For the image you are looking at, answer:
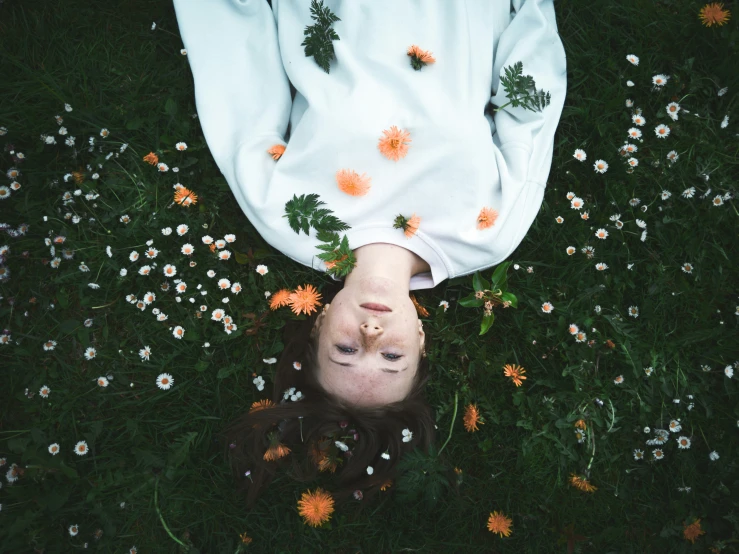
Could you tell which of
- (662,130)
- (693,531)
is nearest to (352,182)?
(662,130)

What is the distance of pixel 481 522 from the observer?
3.07m

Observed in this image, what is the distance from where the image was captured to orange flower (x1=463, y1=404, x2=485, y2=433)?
3055 millimetres

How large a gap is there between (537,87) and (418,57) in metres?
0.72

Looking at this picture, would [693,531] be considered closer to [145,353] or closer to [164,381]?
[164,381]

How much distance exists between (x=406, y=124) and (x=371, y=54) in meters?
0.41

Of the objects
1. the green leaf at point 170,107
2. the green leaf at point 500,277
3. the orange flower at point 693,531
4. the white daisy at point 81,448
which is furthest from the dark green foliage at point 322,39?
the orange flower at point 693,531

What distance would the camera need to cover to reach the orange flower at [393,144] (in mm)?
2771

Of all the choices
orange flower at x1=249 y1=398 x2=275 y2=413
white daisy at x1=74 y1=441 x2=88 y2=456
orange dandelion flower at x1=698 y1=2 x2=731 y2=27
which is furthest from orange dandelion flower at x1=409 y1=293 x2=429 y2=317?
orange dandelion flower at x1=698 y1=2 x2=731 y2=27

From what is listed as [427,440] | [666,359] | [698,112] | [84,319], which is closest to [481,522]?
[427,440]

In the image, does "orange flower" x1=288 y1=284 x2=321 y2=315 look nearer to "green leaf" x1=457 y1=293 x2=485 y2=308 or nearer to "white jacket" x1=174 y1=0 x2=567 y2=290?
"white jacket" x1=174 y1=0 x2=567 y2=290

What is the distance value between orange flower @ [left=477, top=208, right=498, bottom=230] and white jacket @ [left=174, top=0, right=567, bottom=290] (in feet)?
0.07

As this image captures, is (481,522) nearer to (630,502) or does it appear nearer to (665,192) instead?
(630,502)

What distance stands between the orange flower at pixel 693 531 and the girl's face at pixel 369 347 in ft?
5.71

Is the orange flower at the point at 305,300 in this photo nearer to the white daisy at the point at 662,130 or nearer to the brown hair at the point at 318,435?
the brown hair at the point at 318,435
